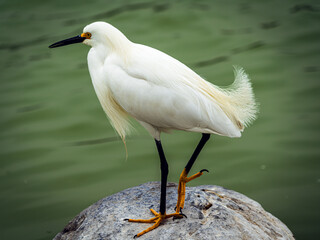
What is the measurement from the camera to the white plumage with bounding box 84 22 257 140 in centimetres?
240

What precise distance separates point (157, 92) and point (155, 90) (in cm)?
2

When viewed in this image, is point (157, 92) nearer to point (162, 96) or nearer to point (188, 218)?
point (162, 96)

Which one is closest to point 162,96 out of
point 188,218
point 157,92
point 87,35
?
point 157,92

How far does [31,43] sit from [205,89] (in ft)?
20.5

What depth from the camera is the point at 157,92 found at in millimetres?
2402

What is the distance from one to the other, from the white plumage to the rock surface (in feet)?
1.64

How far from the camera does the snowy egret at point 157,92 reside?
2402 millimetres

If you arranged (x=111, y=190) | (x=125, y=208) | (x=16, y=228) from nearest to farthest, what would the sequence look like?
1. (x=125, y=208)
2. (x=16, y=228)
3. (x=111, y=190)

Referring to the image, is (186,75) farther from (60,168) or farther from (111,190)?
(60,168)

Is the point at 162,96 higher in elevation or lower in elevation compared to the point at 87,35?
lower

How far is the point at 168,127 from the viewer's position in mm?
2531

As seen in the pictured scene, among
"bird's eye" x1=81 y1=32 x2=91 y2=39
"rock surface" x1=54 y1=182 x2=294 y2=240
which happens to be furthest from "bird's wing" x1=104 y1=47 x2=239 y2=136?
"rock surface" x1=54 y1=182 x2=294 y2=240

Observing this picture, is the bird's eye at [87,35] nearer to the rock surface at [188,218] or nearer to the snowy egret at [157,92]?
the snowy egret at [157,92]

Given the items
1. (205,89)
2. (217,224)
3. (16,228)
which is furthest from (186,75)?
(16,228)
